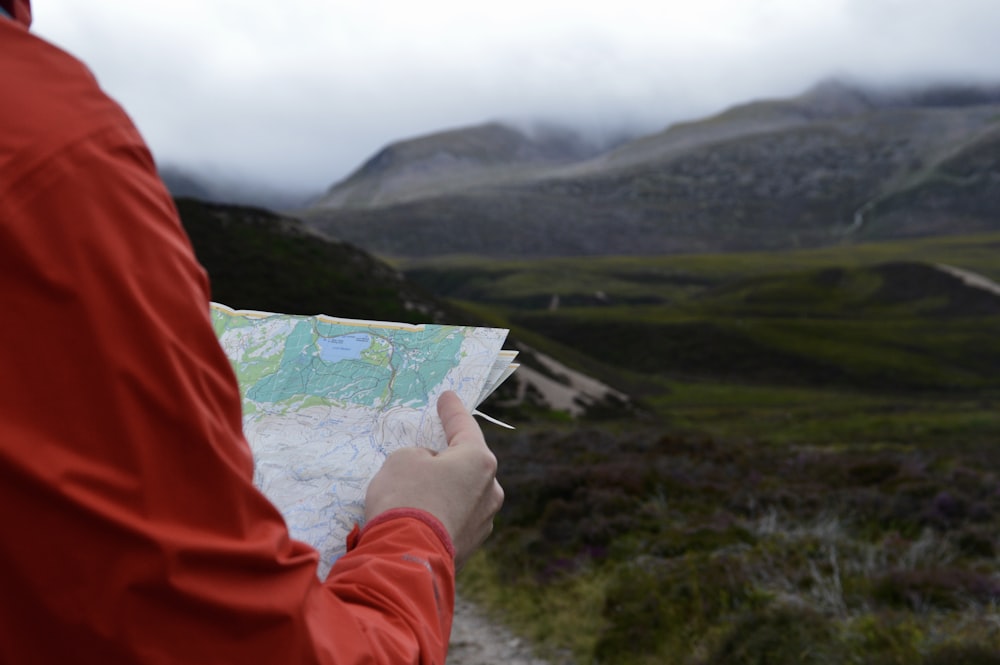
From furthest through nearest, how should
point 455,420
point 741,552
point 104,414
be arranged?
point 741,552, point 455,420, point 104,414

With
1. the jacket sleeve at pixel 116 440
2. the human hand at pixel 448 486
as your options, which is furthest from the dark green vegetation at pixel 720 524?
the jacket sleeve at pixel 116 440

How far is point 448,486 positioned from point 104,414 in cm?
79

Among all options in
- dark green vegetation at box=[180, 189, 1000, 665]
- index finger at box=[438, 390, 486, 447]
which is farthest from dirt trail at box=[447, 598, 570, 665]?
index finger at box=[438, 390, 486, 447]

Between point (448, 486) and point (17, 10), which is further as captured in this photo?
point (448, 486)

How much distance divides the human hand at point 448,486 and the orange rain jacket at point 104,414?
548 millimetres

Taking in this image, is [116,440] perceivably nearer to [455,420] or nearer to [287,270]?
[455,420]

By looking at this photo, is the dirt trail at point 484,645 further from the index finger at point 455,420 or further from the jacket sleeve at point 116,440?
the jacket sleeve at point 116,440

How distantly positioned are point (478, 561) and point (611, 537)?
5.12 feet

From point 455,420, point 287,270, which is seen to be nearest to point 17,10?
point 455,420

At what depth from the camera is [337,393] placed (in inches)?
84.7

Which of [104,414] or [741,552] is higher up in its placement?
[104,414]

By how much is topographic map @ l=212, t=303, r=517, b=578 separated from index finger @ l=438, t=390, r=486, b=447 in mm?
39

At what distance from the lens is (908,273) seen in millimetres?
102812

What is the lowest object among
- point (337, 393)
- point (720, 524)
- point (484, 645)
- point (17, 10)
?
point (484, 645)
